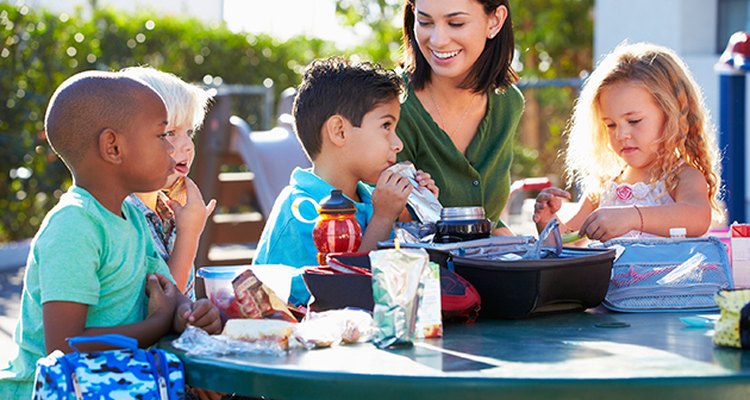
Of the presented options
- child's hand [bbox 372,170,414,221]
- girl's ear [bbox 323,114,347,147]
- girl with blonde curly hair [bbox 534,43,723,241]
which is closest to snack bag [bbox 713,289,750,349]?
child's hand [bbox 372,170,414,221]

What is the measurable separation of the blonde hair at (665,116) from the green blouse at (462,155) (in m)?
0.31

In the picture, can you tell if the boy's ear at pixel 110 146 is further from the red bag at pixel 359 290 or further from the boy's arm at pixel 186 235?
the boy's arm at pixel 186 235

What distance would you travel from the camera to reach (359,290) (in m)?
2.43

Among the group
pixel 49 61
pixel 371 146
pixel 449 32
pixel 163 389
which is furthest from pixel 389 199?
pixel 49 61

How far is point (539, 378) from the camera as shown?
6.10ft

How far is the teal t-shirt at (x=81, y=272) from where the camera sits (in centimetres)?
230

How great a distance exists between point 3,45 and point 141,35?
2552mm

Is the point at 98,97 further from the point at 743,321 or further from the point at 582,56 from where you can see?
the point at 582,56

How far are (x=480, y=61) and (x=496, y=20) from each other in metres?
0.14

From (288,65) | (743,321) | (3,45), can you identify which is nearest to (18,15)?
(3,45)

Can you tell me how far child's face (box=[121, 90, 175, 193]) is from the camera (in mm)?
2459

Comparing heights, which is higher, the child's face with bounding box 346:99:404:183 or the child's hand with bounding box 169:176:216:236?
the child's face with bounding box 346:99:404:183

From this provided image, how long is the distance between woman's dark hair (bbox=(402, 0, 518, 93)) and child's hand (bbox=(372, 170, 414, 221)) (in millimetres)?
864

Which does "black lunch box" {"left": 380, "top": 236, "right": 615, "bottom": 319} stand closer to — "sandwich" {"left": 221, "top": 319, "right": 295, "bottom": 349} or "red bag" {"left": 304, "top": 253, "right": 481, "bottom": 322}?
"red bag" {"left": 304, "top": 253, "right": 481, "bottom": 322}
